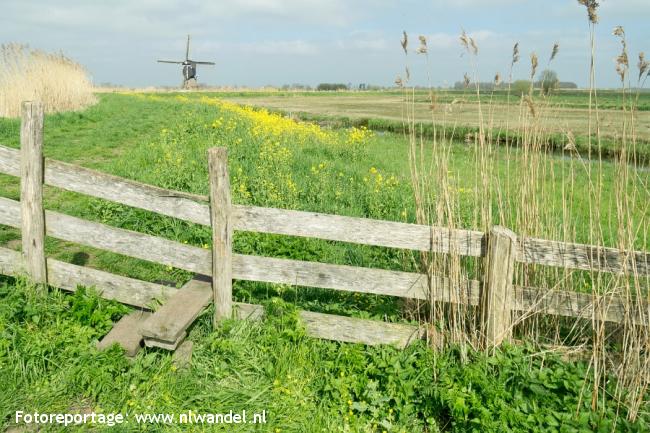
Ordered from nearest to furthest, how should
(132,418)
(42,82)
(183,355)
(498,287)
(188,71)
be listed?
(132,418)
(498,287)
(183,355)
(42,82)
(188,71)

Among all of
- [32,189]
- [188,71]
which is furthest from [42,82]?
[188,71]

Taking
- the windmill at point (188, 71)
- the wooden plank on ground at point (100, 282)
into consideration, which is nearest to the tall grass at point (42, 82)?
the wooden plank on ground at point (100, 282)

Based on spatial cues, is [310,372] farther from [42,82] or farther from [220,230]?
[42,82]

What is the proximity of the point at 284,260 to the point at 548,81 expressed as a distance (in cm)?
261

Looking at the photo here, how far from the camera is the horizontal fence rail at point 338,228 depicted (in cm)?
380

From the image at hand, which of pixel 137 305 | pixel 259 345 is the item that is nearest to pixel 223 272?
pixel 259 345

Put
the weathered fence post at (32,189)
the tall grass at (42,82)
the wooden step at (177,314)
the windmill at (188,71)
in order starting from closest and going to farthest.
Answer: the wooden step at (177,314) < the weathered fence post at (32,189) < the tall grass at (42,82) < the windmill at (188,71)

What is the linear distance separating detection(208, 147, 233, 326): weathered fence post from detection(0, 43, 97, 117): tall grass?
47.9ft

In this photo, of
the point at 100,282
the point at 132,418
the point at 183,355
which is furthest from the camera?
the point at 100,282

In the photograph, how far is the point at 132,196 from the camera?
175 inches

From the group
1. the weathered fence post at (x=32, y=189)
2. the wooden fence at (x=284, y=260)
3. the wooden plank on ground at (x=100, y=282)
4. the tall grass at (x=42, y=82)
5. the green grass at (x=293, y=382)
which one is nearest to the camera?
the green grass at (x=293, y=382)

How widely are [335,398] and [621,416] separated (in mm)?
2009

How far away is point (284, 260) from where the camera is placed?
14.0 feet

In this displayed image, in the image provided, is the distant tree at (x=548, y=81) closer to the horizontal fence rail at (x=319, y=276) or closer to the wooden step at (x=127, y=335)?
the horizontal fence rail at (x=319, y=276)
